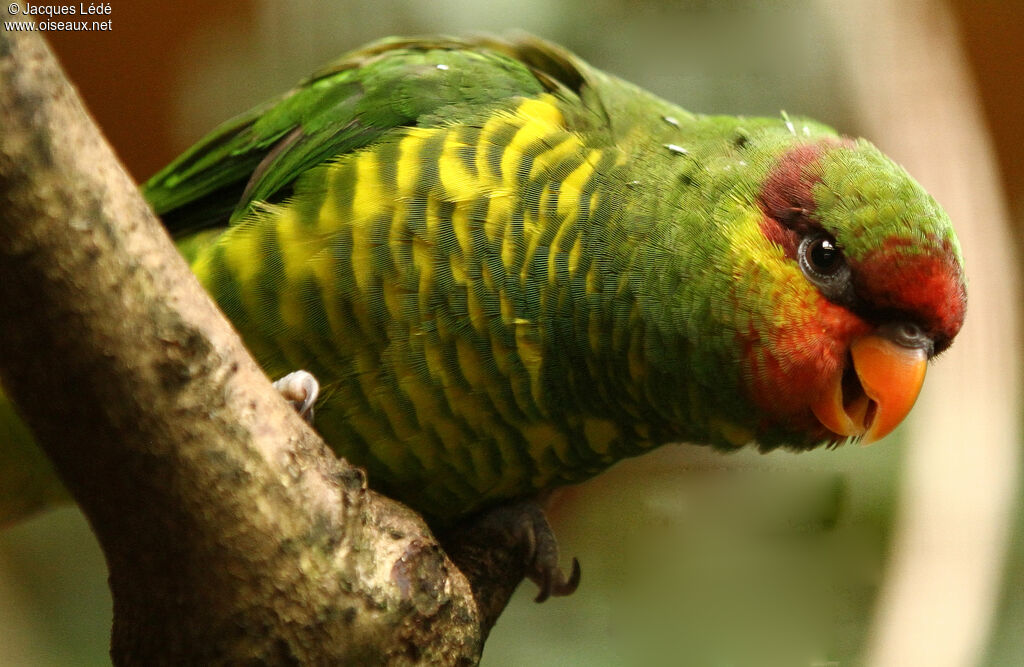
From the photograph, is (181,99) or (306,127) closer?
(306,127)

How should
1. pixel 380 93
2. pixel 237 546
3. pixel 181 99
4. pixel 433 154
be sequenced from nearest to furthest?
pixel 237 546, pixel 433 154, pixel 380 93, pixel 181 99

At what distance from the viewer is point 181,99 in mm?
2467

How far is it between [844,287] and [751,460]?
103 centimetres

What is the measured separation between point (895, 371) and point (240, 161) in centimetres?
118

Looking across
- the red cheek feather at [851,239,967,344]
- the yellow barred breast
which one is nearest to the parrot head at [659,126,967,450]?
the red cheek feather at [851,239,967,344]

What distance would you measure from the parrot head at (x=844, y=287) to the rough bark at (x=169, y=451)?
530 millimetres

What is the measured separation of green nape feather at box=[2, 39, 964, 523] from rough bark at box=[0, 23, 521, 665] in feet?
1.03

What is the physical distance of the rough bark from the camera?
795 mm

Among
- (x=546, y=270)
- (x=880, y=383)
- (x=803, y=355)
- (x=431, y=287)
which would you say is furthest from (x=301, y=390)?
(x=880, y=383)

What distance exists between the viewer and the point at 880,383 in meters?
1.23

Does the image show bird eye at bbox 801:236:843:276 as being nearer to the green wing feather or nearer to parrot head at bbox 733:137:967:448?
parrot head at bbox 733:137:967:448

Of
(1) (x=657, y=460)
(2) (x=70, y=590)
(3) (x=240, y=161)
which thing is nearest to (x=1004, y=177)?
(1) (x=657, y=460)

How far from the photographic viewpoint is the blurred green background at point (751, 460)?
79.3 inches

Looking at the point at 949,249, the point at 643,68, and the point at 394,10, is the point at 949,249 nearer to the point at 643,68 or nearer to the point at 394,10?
the point at 643,68
